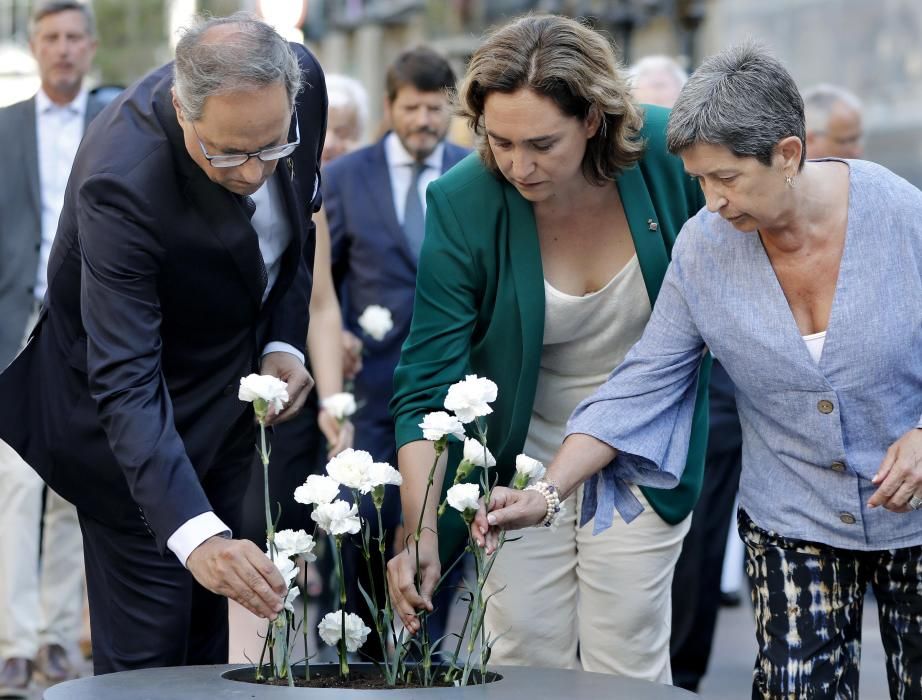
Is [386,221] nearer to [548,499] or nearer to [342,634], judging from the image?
[548,499]

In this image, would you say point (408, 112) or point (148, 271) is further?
point (408, 112)

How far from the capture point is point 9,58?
13.3 m

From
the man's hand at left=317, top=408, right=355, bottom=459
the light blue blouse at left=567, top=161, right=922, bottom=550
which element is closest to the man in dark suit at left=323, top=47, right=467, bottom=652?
the man's hand at left=317, top=408, right=355, bottom=459

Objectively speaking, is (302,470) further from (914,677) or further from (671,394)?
(914,677)

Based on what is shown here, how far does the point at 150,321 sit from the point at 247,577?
2.14 feet

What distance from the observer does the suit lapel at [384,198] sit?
6438 mm

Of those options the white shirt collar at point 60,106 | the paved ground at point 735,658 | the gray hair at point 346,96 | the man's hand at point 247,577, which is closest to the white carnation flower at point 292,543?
the man's hand at point 247,577

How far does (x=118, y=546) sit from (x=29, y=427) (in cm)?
34

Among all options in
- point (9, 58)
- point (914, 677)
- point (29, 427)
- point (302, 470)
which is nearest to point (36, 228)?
point (302, 470)

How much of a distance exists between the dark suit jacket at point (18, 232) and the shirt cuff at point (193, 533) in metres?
3.12

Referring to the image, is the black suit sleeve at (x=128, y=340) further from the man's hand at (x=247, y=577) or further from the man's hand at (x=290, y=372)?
the man's hand at (x=290, y=372)

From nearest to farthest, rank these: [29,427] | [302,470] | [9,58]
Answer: [29,427]
[302,470]
[9,58]

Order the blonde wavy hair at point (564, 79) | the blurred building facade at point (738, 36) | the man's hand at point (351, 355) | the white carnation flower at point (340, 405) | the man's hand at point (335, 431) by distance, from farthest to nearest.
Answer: the blurred building facade at point (738, 36) < the man's hand at point (351, 355) < the man's hand at point (335, 431) < the white carnation flower at point (340, 405) < the blonde wavy hair at point (564, 79)

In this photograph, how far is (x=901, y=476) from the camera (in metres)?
3.39
